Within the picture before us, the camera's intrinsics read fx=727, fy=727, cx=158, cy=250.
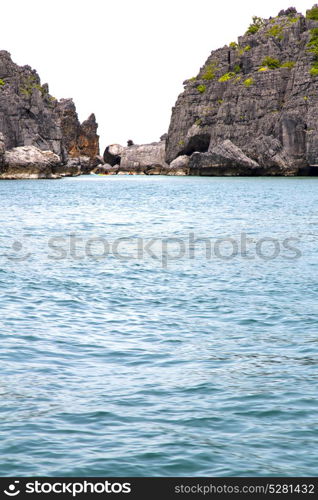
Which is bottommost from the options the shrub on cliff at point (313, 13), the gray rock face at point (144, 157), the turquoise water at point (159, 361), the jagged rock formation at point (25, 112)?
the turquoise water at point (159, 361)

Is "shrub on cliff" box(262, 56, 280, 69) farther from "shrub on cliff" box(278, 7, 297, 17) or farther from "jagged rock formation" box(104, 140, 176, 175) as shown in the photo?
"jagged rock formation" box(104, 140, 176, 175)

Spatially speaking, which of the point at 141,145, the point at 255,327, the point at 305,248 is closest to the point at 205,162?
the point at 141,145

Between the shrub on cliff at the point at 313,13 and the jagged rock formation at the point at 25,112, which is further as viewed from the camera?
the shrub on cliff at the point at 313,13

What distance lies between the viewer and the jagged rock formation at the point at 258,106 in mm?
125938

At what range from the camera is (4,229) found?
124 ft

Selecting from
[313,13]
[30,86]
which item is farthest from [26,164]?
[313,13]

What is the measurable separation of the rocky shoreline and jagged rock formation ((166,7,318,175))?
18 centimetres

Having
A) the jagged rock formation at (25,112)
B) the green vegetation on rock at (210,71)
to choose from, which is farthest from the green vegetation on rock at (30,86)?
the green vegetation on rock at (210,71)

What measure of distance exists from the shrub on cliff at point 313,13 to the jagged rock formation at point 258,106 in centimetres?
6

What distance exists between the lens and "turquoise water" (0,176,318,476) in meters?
9.31

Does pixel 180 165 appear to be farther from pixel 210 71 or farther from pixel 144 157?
pixel 144 157

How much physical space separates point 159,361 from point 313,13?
14282 cm

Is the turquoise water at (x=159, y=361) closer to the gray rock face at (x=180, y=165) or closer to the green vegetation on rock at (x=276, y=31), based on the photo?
the green vegetation on rock at (x=276, y=31)

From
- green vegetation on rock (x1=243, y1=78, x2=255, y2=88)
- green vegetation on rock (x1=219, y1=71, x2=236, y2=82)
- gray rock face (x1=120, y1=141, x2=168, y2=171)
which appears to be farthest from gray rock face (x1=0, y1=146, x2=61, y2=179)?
gray rock face (x1=120, y1=141, x2=168, y2=171)
